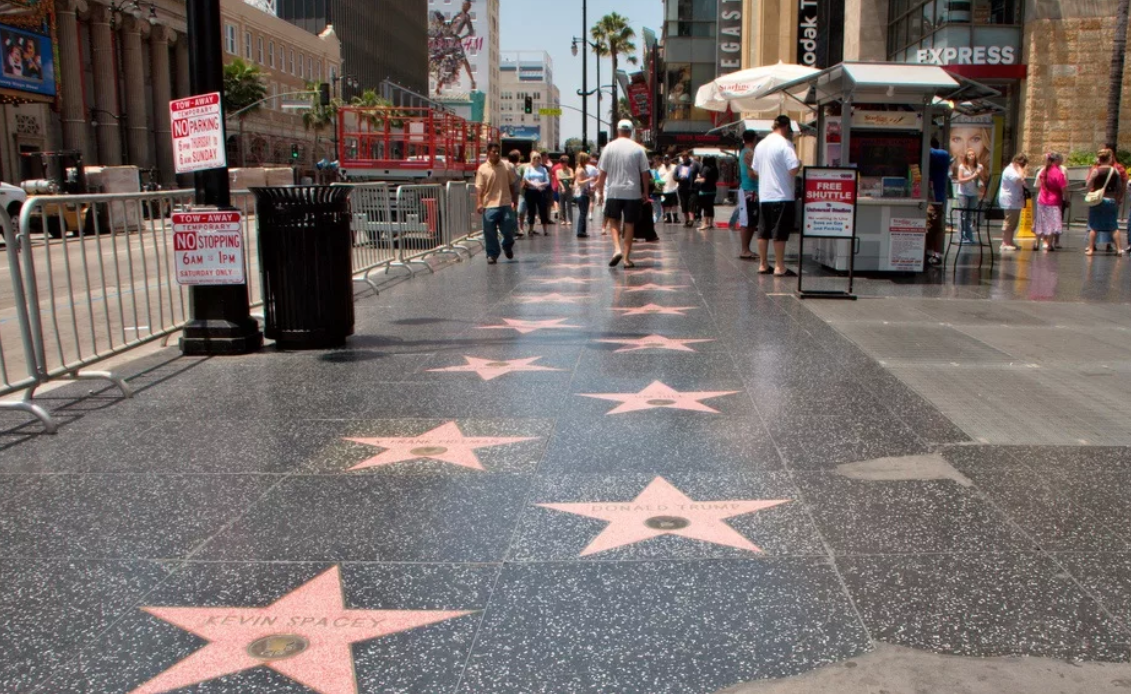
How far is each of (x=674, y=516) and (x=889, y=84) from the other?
913 centimetres

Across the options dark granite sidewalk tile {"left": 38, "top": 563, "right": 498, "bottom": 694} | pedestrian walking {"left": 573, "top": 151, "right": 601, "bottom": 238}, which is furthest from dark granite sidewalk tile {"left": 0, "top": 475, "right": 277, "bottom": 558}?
pedestrian walking {"left": 573, "top": 151, "right": 601, "bottom": 238}

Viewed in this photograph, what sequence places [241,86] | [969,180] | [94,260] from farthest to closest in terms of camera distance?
1. [241,86]
2. [969,180]
3. [94,260]

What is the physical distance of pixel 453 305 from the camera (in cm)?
1048

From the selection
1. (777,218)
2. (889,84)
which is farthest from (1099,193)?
(777,218)

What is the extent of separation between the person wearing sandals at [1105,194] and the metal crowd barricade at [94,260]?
13.5 m

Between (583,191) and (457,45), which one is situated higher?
(457,45)

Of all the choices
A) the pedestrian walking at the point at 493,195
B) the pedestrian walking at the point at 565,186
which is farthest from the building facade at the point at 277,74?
the pedestrian walking at the point at 493,195

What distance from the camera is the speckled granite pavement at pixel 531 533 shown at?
9.81 feet

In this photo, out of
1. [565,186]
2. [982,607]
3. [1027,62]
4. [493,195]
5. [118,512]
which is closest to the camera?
[982,607]

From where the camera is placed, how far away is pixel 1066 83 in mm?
24484

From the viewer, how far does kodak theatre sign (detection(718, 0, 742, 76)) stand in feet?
161

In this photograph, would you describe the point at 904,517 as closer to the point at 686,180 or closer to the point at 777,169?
the point at 777,169

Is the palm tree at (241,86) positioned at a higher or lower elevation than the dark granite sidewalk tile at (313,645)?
higher

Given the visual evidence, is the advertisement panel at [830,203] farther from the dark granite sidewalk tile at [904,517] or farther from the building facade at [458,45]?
the building facade at [458,45]
